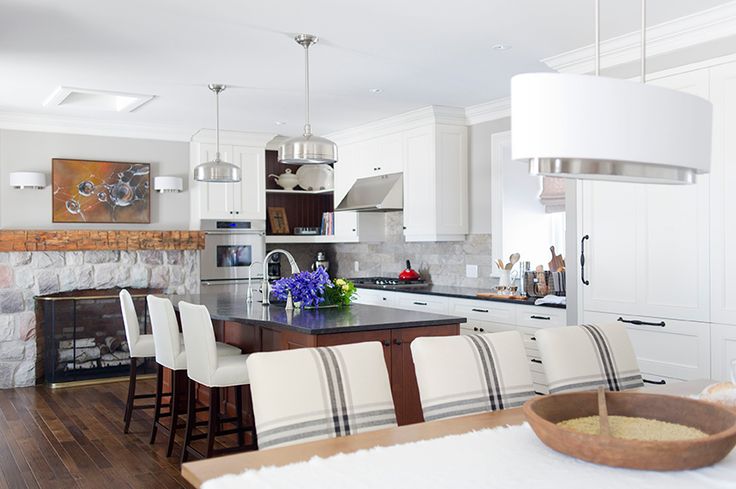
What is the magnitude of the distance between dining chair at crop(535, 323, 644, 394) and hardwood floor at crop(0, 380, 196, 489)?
6.69 feet

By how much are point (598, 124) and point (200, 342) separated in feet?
8.46

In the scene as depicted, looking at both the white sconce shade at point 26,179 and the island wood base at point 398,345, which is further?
the white sconce shade at point 26,179

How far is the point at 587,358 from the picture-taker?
8.57ft

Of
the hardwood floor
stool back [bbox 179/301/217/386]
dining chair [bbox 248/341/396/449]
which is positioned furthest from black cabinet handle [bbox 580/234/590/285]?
the hardwood floor

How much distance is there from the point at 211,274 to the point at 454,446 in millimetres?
5491

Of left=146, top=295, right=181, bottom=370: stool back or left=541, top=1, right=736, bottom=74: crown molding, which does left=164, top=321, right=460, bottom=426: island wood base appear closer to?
left=146, top=295, right=181, bottom=370: stool back

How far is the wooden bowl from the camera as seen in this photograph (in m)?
1.54

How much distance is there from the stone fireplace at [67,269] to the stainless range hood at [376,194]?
1538 mm

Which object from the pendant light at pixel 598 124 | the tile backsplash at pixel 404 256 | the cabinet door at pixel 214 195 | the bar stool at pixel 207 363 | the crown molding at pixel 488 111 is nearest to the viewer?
the pendant light at pixel 598 124

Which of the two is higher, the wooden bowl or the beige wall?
the beige wall

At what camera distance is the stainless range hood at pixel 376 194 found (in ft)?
20.2

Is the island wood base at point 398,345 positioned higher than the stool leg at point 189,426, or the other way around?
the island wood base at point 398,345

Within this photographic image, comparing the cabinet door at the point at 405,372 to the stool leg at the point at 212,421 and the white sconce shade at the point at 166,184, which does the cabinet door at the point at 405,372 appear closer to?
the stool leg at the point at 212,421

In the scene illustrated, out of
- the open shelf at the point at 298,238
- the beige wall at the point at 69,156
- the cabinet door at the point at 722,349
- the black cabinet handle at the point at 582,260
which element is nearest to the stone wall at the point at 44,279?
the beige wall at the point at 69,156
